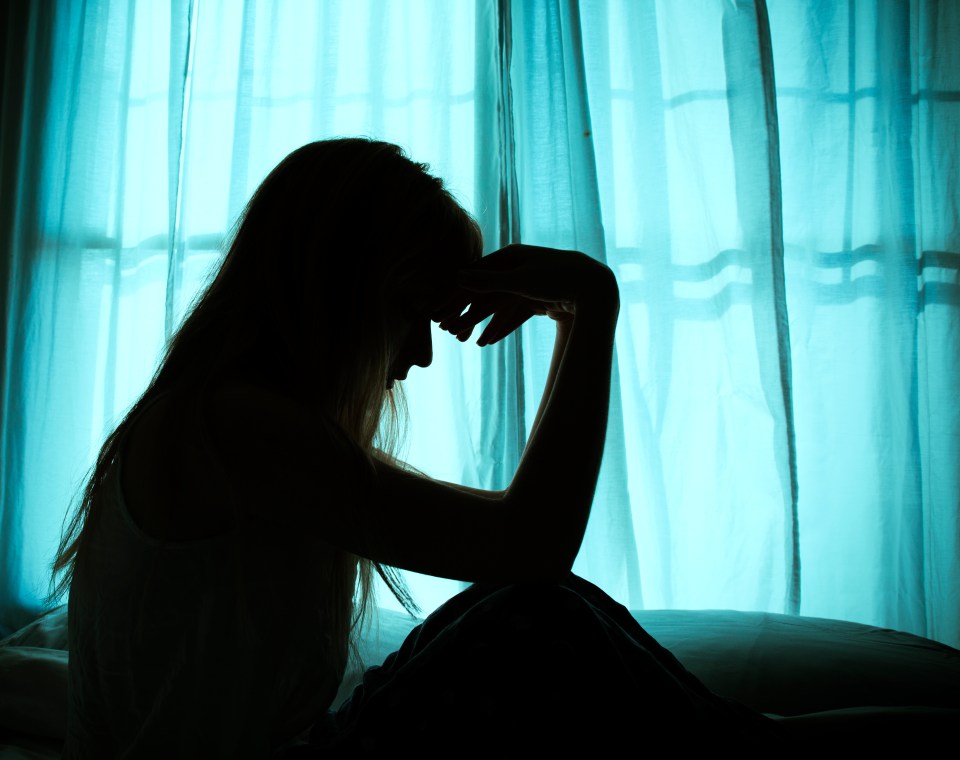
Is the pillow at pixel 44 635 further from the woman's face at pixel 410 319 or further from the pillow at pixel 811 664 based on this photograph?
the pillow at pixel 811 664

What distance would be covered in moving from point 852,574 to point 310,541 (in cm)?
132

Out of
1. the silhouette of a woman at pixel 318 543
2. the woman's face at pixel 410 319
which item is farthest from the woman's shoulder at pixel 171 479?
the woman's face at pixel 410 319

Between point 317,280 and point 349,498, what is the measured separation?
0.69 feet

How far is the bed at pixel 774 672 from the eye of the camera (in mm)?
904

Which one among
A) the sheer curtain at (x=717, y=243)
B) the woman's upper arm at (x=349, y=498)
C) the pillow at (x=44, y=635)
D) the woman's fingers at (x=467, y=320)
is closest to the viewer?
the woman's upper arm at (x=349, y=498)

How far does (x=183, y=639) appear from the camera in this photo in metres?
0.60

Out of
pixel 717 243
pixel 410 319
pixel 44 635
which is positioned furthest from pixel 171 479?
pixel 717 243

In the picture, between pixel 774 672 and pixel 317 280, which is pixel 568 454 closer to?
pixel 317 280

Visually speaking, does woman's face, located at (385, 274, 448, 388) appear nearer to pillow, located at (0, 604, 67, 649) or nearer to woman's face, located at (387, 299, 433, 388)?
woman's face, located at (387, 299, 433, 388)

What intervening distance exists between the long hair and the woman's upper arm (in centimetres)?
6

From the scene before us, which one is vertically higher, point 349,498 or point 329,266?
point 329,266

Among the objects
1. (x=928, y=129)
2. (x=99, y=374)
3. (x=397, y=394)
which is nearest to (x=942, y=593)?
(x=928, y=129)

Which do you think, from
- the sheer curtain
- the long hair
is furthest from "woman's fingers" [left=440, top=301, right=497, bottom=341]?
the sheer curtain

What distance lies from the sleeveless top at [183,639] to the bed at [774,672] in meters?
0.39
